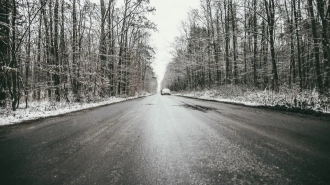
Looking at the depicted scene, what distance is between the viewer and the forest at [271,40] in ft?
38.0

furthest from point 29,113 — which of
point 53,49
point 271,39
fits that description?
point 271,39

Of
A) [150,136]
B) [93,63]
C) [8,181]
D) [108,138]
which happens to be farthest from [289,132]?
[93,63]

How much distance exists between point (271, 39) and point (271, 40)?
0.09 m

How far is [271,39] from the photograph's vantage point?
16.3 metres

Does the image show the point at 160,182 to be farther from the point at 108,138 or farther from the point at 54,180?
the point at 108,138

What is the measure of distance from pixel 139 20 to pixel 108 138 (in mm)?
23502

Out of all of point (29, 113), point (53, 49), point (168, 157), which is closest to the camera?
point (168, 157)

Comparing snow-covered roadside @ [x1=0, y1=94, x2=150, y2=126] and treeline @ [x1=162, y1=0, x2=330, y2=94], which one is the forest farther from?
snow-covered roadside @ [x1=0, y1=94, x2=150, y2=126]

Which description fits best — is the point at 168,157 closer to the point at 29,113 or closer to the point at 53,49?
the point at 29,113

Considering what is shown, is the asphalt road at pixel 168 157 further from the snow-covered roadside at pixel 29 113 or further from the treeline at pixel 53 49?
the treeline at pixel 53 49

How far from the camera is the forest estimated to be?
11.6 meters

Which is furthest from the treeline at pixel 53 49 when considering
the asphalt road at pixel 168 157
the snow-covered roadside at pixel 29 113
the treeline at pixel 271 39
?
the treeline at pixel 271 39

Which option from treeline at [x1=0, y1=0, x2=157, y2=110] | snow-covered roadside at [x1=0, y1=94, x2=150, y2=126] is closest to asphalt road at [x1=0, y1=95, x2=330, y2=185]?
snow-covered roadside at [x1=0, y1=94, x2=150, y2=126]

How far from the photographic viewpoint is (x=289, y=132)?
472 cm
